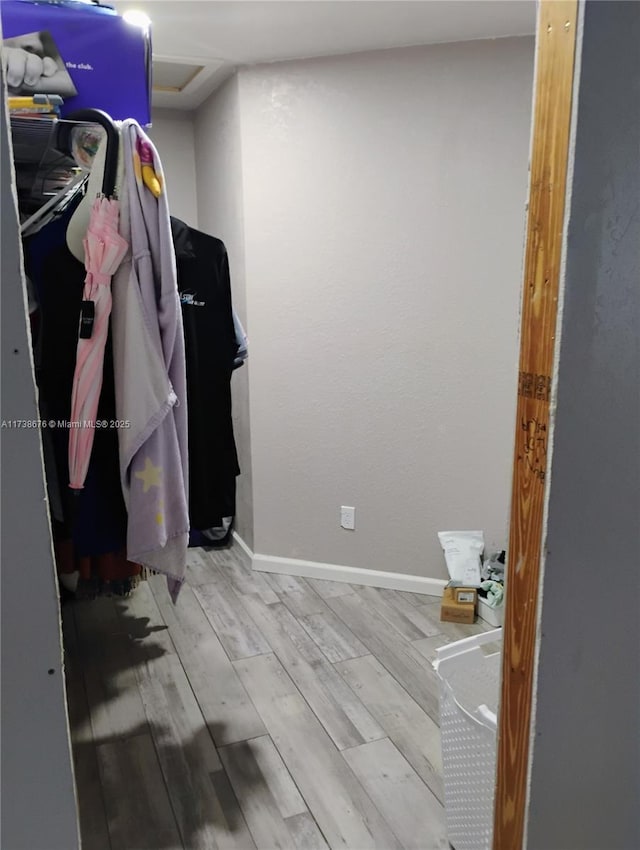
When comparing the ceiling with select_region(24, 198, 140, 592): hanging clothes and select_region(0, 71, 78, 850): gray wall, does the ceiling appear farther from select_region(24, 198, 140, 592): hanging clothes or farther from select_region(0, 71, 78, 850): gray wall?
select_region(0, 71, 78, 850): gray wall

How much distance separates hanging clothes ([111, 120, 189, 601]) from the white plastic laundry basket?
778mm

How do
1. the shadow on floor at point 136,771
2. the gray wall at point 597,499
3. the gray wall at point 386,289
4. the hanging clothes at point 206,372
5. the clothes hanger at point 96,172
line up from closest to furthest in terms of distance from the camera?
the gray wall at point 597,499 → the clothes hanger at point 96,172 → the shadow on floor at point 136,771 → the hanging clothes at point 206,372 → the gray wall at point 386,289

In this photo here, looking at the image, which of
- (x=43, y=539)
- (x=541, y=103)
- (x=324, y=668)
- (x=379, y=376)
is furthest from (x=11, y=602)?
(x=379, y=376)

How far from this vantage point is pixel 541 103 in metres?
0.96

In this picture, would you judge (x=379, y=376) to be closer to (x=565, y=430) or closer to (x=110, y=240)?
(x=110, y=240)

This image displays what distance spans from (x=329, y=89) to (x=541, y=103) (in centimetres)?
192

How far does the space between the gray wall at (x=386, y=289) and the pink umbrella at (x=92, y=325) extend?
56.7 inches

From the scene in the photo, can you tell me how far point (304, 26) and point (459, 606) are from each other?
218 cm

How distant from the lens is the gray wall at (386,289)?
2.56 metres

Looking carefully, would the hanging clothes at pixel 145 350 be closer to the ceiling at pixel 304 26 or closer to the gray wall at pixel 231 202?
the ceiling at pixel 304 26

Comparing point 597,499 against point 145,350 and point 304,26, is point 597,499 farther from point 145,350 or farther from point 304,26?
point 304,26

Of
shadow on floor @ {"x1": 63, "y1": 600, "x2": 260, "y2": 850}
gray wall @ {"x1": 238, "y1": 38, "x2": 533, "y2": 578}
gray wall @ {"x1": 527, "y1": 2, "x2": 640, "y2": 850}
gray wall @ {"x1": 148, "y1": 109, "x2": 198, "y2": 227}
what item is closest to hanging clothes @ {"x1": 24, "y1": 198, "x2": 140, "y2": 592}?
shadow on floor @ {"x1": 63, "y1": 600, "x2": 260, "y2": 850}

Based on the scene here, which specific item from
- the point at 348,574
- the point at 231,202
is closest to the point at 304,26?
the point at 231,202

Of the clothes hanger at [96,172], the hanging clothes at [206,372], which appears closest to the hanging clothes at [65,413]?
the clothes hanger at [96,172]
